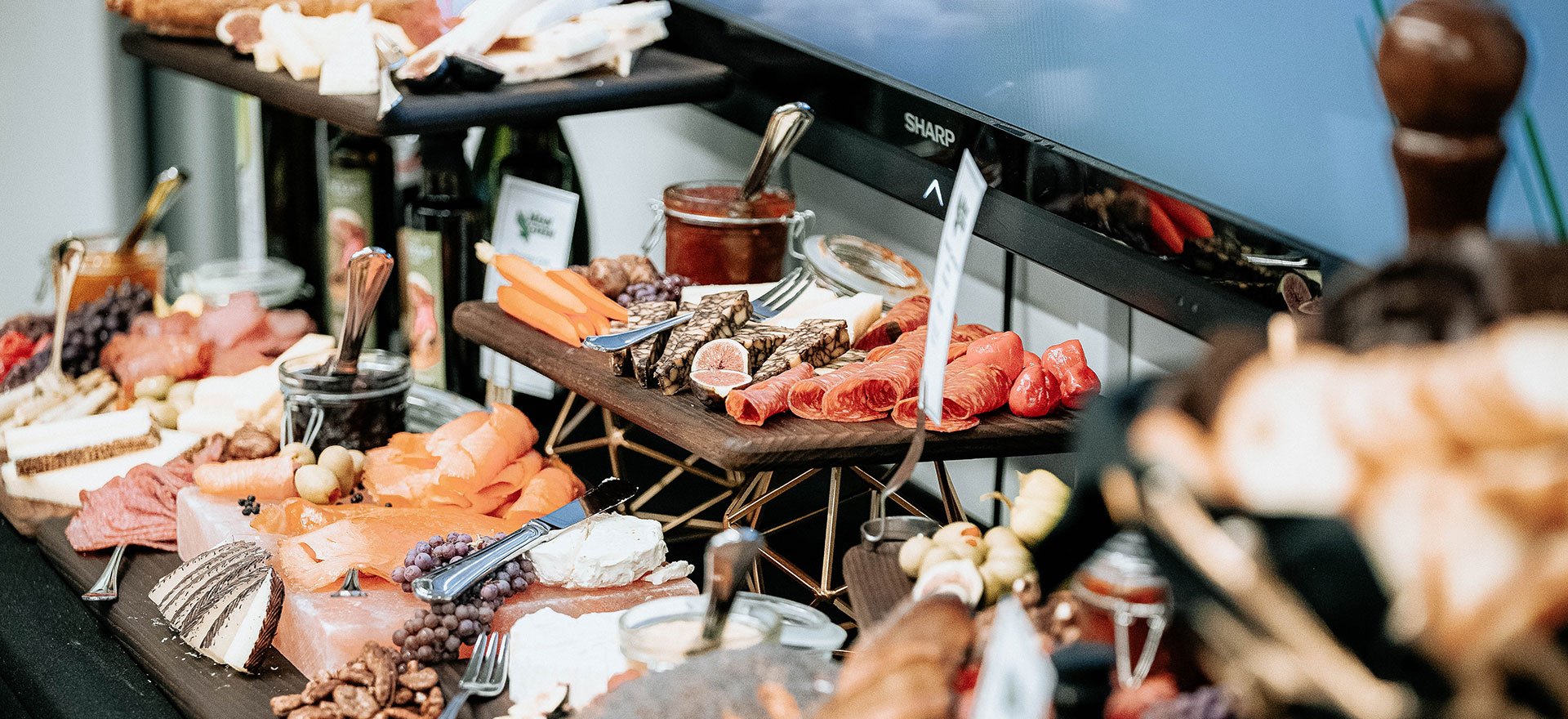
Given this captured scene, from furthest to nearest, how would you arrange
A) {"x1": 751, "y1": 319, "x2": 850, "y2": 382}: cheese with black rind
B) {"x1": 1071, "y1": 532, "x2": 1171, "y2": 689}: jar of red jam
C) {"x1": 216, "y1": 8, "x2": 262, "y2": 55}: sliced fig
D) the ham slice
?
{"x1": 216, "y1": 8, "x2": 262, "y2": 55}: sliced fig, the ham slice, {"x1": 751, "y1": 319, "x2": 850, "y2": 382}: cheese with black rind, {"x1": 1071, "y1": 532, "x2": 1171, "y2": 689}: jar of red jam

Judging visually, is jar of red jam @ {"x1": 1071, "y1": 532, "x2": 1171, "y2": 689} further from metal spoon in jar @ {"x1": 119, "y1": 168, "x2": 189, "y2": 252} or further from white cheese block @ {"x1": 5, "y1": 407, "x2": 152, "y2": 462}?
metal spoon in jar @ {"x1": 119, "y1": 168, "x2": 189, "y2": 252}

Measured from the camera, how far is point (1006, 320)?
1.64m

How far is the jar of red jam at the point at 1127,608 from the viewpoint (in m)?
0.73

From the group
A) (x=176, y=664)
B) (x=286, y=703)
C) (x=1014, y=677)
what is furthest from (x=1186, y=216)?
(x=176, y=664)

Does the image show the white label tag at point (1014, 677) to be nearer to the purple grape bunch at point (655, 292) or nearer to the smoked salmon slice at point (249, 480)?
the purple grape bunch at point (655, 292)

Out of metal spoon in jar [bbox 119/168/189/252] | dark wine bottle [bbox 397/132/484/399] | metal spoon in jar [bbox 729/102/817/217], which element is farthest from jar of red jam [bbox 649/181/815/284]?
metal spoon in jar [bbox 119/168/189/252]

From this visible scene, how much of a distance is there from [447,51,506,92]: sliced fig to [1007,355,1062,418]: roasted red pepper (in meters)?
0.73

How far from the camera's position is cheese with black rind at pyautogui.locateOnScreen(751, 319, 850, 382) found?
4.09 feet

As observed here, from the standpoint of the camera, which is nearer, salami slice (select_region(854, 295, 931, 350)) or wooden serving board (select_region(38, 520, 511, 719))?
wooden serving board (select_region(38, 520, 511, 719))

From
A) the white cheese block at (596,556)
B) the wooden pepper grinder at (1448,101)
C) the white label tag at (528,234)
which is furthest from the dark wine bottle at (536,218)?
the wooden pepper grinder at (1448,101)

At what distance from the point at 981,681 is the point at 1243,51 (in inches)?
23.0

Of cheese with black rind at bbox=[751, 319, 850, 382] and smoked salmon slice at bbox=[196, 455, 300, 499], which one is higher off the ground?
cheese with black rind at bbox=[751, 319, 850, 382]

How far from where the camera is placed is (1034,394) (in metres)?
1.20

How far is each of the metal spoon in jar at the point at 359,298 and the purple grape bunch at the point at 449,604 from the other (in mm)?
384
